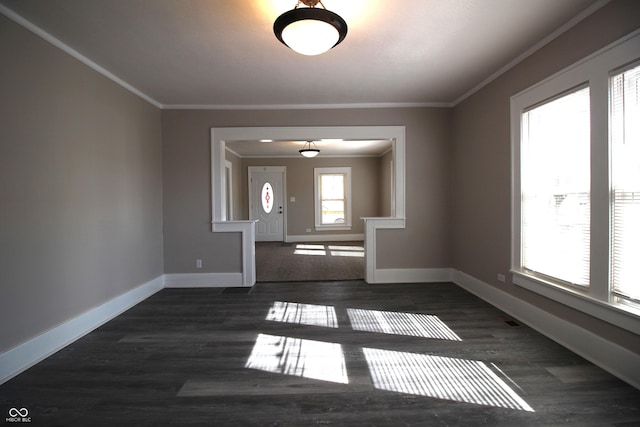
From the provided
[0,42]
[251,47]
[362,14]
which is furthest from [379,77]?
[0,42]

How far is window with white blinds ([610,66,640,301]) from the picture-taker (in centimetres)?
192

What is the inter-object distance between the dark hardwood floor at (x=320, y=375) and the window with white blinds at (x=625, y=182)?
69cm

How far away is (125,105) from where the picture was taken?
137 inches

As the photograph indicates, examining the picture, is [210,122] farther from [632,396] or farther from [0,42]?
[632,396]

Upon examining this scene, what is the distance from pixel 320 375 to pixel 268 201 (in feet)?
23.7

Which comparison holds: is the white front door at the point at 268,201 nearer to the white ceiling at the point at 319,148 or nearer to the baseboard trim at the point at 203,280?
the white ceiling at the point at 319,148

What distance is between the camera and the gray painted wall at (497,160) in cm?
209

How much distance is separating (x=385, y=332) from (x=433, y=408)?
3.30 ft

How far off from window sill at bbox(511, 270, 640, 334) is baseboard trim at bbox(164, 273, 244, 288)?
11.2 feet

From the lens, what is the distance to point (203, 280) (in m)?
4.29

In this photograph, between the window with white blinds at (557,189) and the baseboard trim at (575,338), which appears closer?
the baseboard trim at (575,338)

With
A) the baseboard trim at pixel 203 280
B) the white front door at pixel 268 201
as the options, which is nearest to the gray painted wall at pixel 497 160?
the baseboard trim at pixel 203 280

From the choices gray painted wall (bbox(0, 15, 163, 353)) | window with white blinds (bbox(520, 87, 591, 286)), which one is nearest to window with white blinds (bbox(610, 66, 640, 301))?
window with white blinds (bbox(520, 87, 591, 286))

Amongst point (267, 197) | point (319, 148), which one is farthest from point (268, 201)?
point (319, 148)
